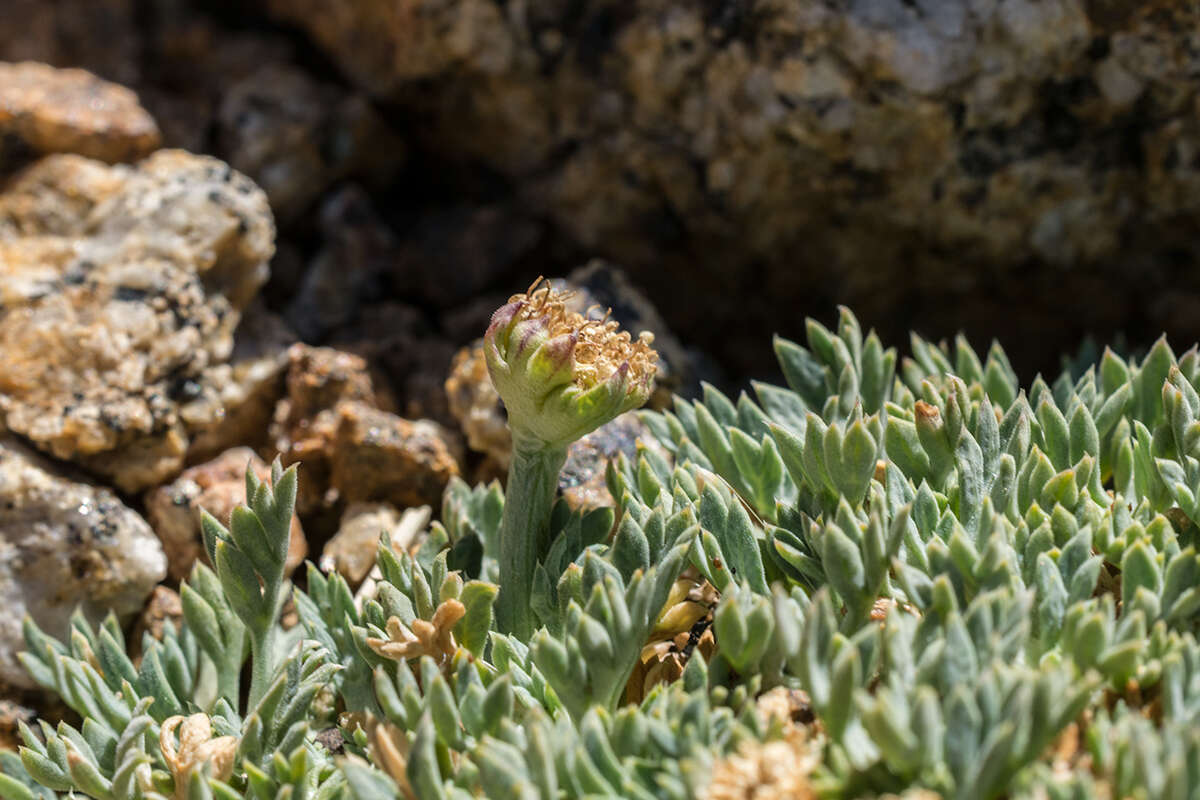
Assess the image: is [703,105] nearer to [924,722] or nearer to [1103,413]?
[1103,413]

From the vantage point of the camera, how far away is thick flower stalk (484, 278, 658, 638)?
7.36 feet

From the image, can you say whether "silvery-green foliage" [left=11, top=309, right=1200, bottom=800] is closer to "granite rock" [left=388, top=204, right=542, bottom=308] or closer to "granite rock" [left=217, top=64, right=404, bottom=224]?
"granite rock" [left=388, top=204, right=542, bottom=308]

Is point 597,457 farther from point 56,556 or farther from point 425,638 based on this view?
point 56,556

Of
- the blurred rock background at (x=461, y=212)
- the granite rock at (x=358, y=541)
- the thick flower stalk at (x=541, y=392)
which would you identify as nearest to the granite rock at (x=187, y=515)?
the blurred rock background at (x=461, y=212)

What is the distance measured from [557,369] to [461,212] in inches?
79.6

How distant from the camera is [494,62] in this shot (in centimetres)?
383

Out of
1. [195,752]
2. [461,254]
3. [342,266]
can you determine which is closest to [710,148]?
[461,254]

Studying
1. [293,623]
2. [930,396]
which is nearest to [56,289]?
[293,623]

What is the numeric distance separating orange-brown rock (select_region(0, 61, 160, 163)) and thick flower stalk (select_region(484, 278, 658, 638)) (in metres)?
1.95

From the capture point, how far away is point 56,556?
9.53 ft

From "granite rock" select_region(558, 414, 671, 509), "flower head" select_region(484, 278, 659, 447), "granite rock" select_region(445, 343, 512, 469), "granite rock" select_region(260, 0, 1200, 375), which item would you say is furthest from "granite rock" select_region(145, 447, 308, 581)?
"granite rock" select_region(260, 0, 1200, 375)

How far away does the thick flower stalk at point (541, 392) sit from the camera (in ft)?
7.36

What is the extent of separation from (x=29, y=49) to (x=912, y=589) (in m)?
3.79

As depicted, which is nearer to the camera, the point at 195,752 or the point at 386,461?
the point at 195,752
